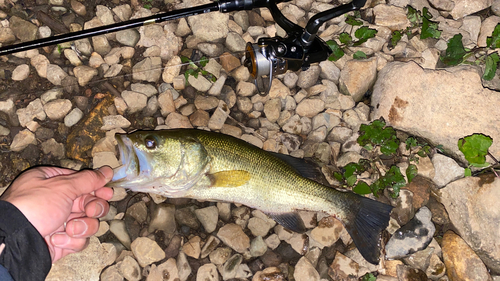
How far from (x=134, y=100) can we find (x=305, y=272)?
2827 millimetres

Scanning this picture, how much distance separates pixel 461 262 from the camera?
3658 mm

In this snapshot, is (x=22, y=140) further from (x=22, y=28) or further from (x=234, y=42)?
(x=234, y=42)

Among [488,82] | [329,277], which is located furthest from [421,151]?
[329,277]

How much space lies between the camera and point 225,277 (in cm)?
364

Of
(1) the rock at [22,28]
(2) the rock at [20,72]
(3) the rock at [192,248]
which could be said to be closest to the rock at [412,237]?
(3) the rock at [192,248]

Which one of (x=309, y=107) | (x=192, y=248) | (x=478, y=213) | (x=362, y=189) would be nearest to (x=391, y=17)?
(x=309, y=107)

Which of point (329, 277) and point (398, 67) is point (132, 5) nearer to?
point (398, 67)

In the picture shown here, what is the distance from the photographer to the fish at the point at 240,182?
322cm

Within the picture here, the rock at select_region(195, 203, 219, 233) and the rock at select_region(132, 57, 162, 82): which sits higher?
the rock at select_region(132, 57, 162, 82)

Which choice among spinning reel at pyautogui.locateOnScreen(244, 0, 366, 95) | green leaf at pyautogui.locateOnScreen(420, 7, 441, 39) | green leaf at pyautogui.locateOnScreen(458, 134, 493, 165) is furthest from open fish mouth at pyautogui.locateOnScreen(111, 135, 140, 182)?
green leaf at pyautogui.locateOnScreen(420, 7, 441, 39)

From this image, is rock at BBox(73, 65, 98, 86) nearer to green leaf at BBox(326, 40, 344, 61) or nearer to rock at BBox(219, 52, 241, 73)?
rock at BBox(219, 52, 241, 73)

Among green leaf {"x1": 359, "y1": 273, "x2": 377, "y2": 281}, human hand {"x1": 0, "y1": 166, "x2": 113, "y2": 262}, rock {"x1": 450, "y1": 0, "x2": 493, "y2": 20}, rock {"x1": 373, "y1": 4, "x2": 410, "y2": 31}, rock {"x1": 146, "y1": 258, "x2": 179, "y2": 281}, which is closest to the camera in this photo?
human hand {"x1": 0, "y1": 166, "x2": 113, "y2": 262}

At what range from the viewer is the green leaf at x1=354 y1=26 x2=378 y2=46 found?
4293mm

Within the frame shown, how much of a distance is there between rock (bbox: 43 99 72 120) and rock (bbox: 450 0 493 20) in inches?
211
